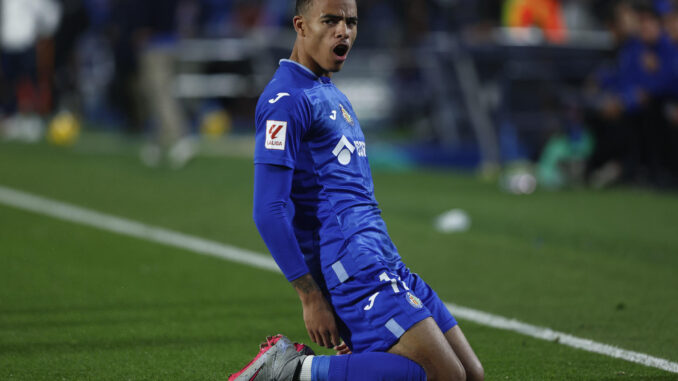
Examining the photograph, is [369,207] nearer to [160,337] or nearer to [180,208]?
[160,337]

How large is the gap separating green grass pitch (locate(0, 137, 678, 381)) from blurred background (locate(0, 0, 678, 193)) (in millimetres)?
978

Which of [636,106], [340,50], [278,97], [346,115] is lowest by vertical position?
[636,106]

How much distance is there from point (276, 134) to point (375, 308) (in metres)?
0.73

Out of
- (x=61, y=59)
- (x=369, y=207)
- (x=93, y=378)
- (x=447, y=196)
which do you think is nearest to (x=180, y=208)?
(x=447, y=196)

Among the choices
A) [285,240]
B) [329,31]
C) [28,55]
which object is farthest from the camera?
[28,55]

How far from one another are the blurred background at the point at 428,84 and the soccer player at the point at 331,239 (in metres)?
7.59

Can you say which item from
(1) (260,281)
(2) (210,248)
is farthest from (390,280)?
(2) (210,248)

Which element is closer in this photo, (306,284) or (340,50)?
(306,284)

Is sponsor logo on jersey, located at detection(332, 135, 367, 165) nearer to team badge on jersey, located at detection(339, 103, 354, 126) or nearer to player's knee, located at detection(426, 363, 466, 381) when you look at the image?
team badge on jersey, located at detection(339, 103, 354, 126)

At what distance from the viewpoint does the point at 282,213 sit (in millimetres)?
3359

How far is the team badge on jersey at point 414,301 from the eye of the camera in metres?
3.46

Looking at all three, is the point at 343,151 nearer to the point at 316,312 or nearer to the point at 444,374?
the point at 316,312

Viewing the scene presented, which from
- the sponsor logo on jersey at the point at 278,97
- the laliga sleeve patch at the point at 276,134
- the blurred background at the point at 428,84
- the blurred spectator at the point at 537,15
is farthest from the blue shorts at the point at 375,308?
the blurred spectator at the point at 537,15

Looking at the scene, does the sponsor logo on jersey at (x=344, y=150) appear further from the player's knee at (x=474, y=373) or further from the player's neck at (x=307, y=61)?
the player's knee at (x=474, y=373)
